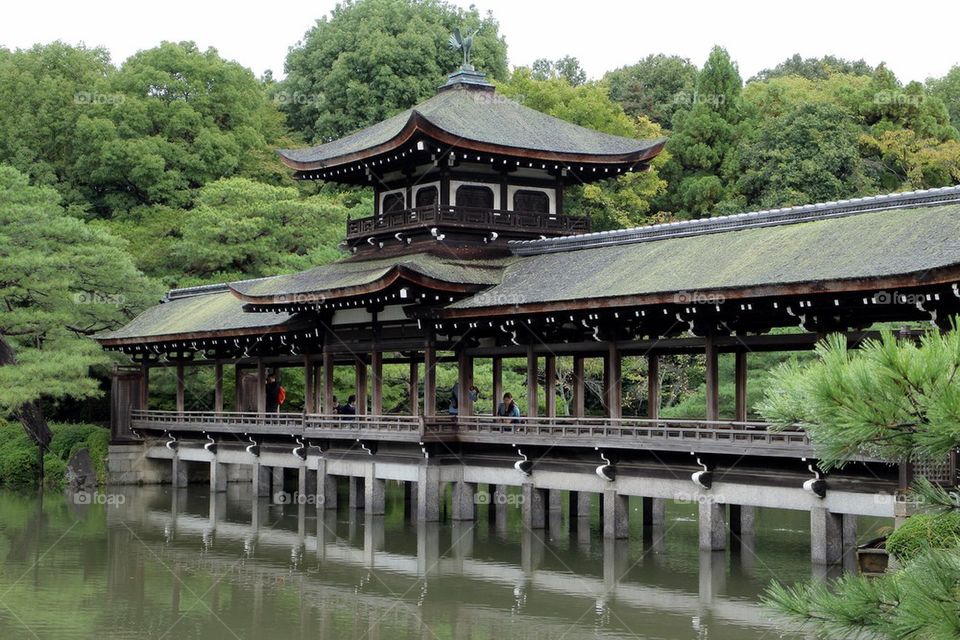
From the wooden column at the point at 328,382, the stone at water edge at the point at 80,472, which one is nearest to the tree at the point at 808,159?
the wooden column at the point at 328,382

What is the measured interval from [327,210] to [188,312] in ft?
27.7

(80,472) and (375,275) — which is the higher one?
(375,275)

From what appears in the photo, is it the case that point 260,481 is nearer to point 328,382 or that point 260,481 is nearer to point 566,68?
point 328,382

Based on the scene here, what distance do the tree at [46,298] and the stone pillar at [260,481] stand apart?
595cm

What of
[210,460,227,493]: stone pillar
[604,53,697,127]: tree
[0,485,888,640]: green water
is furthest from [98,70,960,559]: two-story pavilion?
[604,53,697,127]: tree

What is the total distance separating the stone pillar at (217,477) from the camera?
117ft

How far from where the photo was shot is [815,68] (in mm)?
71062

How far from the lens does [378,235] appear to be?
106 ft

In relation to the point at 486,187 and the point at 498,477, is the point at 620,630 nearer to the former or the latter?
the point at 498,477

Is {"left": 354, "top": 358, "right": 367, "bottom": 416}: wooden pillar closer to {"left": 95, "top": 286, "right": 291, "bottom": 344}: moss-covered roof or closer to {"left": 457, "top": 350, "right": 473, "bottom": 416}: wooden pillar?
{"left": 95, "top": 286, "right": 291, "bottom": 344}: moss-covered roof

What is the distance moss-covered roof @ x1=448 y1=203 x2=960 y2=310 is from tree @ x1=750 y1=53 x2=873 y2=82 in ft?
139

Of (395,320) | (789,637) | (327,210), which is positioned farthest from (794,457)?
(327,210)

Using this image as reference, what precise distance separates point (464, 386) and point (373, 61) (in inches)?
1470

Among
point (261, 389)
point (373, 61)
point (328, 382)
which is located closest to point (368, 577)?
point (328, 382)
